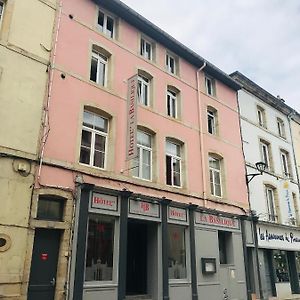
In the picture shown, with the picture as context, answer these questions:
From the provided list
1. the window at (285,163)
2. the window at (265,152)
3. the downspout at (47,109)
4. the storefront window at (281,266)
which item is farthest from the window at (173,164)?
the window at (285,163)

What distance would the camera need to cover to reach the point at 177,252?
12305 mm

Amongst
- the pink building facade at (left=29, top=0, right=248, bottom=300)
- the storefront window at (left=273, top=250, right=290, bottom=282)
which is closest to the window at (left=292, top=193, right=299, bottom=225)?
the storefront window at (left=273, top=250, right=290, bottom=282)

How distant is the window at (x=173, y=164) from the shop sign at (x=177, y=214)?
1.07m

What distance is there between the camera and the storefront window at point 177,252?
1197 centimetres

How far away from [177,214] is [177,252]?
139 centimetres

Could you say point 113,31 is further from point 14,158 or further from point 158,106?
point 14,158

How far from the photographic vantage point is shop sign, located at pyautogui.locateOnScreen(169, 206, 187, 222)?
12.2 metres

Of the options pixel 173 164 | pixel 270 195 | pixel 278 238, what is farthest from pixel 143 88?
pixel 278 238

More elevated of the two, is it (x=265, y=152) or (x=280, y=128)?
(x=280, y=128)

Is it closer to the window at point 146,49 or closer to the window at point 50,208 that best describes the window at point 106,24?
the window at point 146,49

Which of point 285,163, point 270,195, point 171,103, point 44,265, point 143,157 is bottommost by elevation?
point 44,265

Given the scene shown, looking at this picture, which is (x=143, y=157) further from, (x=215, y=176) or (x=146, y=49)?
(x=146, y=49)

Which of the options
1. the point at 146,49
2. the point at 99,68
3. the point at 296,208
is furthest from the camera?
the point at 296,208

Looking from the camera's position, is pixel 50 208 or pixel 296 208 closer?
pixel 50 208
